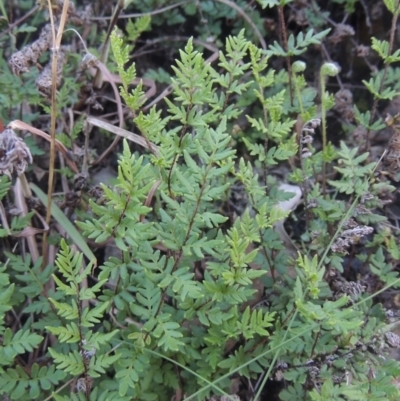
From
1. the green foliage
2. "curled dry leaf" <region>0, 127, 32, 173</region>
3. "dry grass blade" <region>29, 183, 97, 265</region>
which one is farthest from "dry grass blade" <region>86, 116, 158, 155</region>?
"curled dry leaf" <region>0, 127, 32, 173</region>

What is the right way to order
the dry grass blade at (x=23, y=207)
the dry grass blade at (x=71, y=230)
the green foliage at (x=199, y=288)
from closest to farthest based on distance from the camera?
the green foliage at (x=199, y=288), the dry grass blade at (x=71, y=230), the dry grass blade at (x=23, y=207)

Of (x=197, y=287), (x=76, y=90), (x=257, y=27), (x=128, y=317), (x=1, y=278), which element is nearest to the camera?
(x=197, y=287)

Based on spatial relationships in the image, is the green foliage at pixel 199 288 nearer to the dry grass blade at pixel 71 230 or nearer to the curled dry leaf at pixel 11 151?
the dry grass blade at pixel 71 230

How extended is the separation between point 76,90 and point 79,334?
3.83ft

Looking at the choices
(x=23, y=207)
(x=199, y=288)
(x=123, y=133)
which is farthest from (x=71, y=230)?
(x=199, y=288)

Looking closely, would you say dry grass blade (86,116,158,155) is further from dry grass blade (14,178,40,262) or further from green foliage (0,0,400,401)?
dry grass blade (14,178,40,262)

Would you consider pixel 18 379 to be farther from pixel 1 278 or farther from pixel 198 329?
pixel 198 329

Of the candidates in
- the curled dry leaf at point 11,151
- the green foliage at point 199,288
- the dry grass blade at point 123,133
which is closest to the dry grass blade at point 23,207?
the green foliage at point 199,288

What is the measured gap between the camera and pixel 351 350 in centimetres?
159

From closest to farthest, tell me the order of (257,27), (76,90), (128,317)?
(128,317) → (76,90) → (257,27)

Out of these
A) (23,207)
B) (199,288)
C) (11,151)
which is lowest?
(23,207)

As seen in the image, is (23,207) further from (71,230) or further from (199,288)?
(199,288)

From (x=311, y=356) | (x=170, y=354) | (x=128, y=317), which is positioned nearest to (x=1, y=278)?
(x=128, y=317)

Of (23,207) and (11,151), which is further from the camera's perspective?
(23,207)
